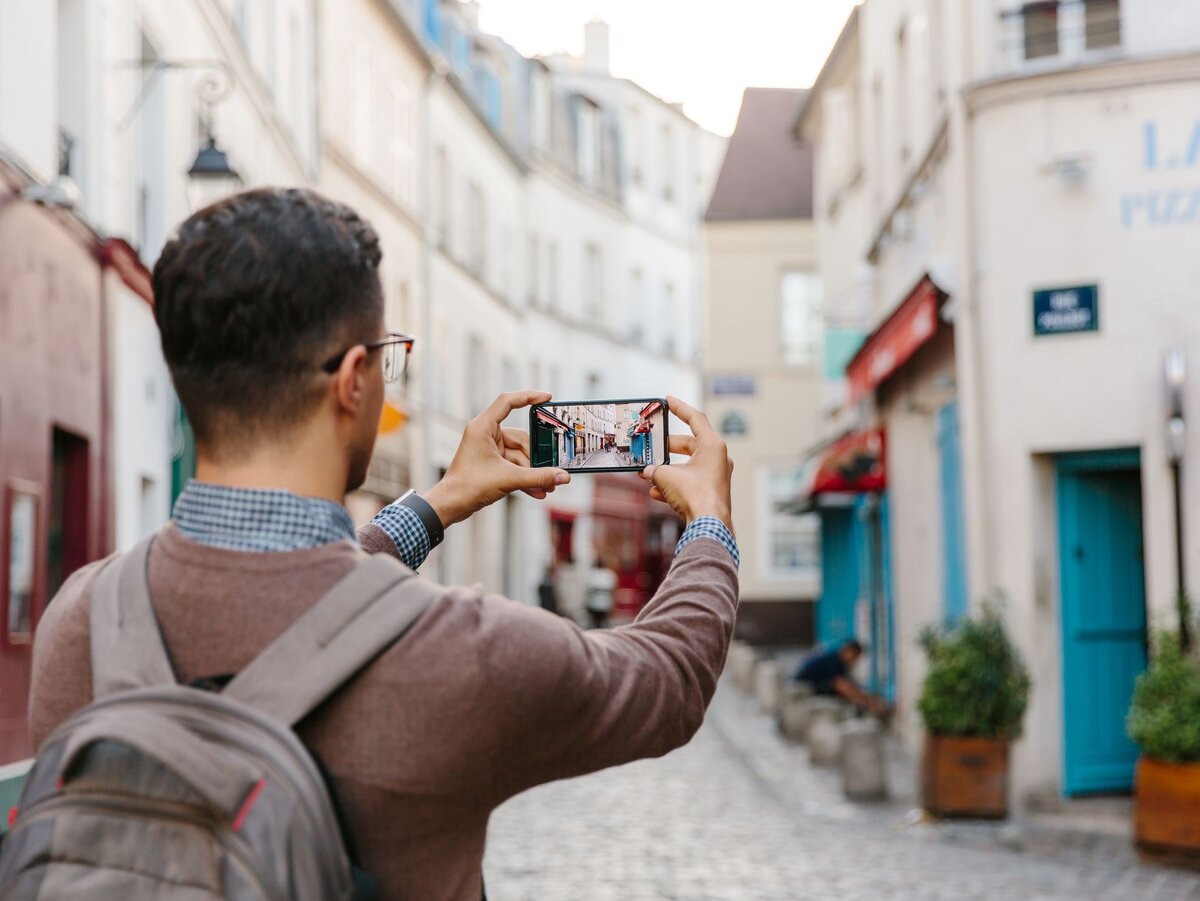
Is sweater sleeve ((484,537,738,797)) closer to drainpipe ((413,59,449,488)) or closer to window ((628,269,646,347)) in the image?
drainpipe ((413,59,449,488))

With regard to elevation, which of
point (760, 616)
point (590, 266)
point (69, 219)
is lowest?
point (760, 616)

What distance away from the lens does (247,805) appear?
5.93ft

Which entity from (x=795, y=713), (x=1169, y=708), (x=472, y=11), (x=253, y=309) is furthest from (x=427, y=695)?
(x=472, y=11)

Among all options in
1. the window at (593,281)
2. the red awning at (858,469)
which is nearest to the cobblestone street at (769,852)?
the red awning at (858,469)

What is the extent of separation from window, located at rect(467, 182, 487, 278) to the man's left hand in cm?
3110

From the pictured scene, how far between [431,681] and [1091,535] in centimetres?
1173

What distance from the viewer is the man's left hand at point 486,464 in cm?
260

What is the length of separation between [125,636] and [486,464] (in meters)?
0.80

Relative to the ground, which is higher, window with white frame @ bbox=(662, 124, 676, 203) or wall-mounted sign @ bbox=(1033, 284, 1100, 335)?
window with white frame @ bbox=(662, 124, 676, 203)

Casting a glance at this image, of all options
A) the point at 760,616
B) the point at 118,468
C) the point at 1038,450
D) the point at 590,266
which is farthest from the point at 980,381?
the point at 590,266

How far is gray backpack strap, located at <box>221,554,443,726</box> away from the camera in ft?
6.16

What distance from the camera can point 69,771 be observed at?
1.86m

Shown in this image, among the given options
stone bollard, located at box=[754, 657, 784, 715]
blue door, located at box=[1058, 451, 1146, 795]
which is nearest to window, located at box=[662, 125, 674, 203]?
stone bollard, located at box=[754, 657, 784, 715]

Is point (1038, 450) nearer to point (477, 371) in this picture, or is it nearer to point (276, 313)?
point (276, 313)
